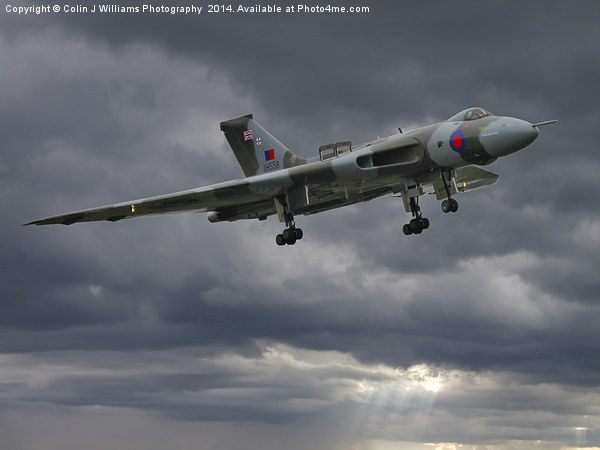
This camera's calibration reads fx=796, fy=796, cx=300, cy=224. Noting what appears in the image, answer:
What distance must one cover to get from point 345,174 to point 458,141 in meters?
4.89

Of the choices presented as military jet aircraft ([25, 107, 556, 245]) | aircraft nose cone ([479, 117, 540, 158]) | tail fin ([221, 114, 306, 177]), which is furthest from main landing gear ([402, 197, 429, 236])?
tail fin ([221, 114, 306, 177])

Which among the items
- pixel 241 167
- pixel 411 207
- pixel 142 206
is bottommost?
pixel 411 207

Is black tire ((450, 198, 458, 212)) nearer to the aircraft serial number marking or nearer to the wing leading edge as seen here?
the wing leading edge

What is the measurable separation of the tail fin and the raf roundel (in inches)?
374

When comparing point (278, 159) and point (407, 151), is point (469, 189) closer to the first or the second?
point (407, 151)

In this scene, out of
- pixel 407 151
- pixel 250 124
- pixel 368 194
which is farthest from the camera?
pixel 250 124

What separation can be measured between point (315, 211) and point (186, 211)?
637 centimetres

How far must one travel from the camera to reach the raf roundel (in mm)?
31406

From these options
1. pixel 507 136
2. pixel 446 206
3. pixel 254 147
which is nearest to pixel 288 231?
pixel 254 147

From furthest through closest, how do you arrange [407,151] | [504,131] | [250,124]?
[250,124]
[407,151]
[504,131]

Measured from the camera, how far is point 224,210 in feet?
127

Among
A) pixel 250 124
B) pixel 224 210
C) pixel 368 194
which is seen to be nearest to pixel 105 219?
pixel 224 210

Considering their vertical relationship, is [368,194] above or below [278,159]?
below

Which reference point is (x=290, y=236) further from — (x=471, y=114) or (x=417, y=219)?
(x=471, y=114)
